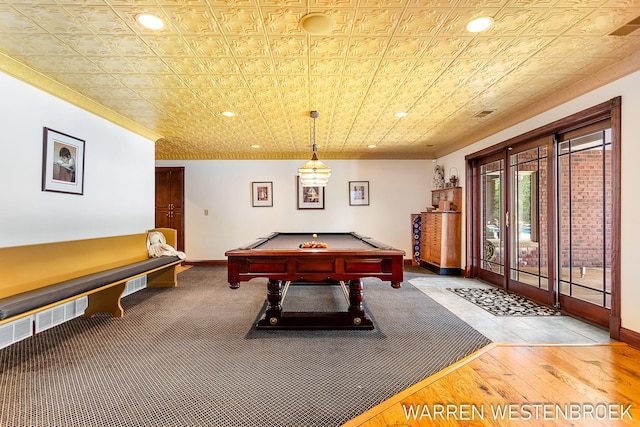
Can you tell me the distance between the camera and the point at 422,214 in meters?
6.59

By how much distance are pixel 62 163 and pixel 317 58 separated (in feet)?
9.57

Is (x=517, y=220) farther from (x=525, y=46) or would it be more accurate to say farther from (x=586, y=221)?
(x=525, y=46)

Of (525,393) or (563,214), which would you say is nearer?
(525,393)

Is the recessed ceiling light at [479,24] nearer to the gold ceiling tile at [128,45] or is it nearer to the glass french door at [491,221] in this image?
the gold ceiling tile at [128,45]

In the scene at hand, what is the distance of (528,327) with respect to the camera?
305cm

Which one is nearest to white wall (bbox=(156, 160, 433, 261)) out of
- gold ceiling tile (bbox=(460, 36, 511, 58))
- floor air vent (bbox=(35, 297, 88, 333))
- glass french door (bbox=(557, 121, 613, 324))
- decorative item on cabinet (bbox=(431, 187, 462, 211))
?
decorative item on cabinet (bbox=(431, 187, 462, 211))

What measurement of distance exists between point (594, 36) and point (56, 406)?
4450mm

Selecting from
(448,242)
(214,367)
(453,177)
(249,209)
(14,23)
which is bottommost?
(214,367)

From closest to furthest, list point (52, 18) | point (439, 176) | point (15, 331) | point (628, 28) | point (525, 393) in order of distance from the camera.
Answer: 1. point (525, 393)
2. point (52, 18)
3. point (628, 28)
4. point (15, 331)
5. point (439, 176)

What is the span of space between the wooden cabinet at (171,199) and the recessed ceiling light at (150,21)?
5063 mm

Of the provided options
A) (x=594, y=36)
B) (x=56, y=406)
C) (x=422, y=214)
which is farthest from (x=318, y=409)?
(x=422, y=214)

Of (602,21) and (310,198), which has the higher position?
(602,21)

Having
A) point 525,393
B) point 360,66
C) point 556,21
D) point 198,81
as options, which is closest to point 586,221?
point 556,21

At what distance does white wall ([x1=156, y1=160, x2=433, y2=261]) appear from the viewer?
6.85 meters
